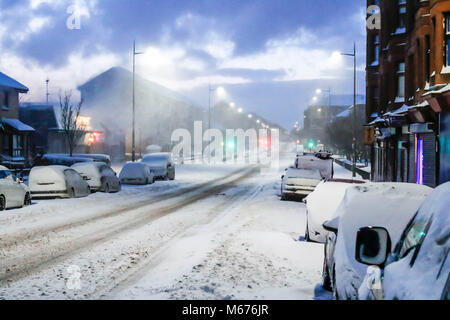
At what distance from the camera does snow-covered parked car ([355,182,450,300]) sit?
3.14 meters

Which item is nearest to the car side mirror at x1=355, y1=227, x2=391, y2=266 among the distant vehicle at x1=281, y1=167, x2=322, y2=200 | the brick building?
the brick building

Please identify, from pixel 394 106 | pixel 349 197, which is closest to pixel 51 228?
pixel 349 197

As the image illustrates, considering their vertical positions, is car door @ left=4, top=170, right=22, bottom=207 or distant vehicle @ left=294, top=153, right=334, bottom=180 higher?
distant vehicle @ left=294, top=153, right=334, bottom=180

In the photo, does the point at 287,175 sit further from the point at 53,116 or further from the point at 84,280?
the point at 53,116

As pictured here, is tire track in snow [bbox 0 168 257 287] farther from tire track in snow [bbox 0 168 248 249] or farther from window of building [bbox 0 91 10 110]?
window of building [bbox 0 91 10 110]

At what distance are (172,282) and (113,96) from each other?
81861 mm

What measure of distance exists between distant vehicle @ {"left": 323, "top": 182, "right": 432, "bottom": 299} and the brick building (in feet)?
36.7

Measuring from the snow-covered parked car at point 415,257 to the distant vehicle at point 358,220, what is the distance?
2.90 feet

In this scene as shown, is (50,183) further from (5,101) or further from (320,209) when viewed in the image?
(5,101)

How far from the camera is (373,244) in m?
4.01

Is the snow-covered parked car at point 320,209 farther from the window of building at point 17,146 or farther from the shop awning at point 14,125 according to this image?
the window of building at point 17,146

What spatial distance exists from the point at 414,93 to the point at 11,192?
1865 centimetres

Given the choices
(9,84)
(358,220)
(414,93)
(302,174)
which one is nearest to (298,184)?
(302,174)

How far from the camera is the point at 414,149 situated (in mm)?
24484
